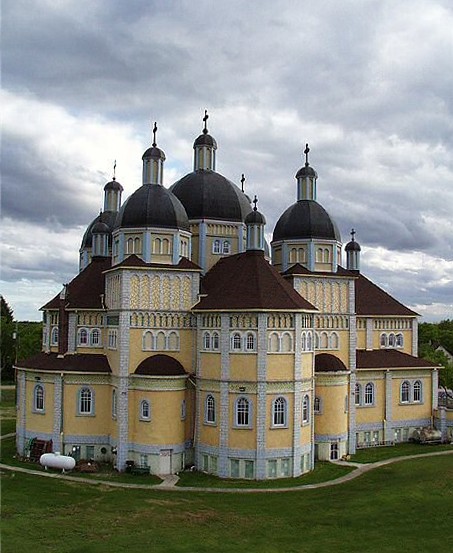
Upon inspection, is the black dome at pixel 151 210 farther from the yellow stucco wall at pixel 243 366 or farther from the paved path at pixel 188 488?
the paved path at pixel 188 488

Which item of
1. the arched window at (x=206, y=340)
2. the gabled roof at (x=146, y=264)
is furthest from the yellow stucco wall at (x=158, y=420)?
the gabled roof at (x=146, y=264)

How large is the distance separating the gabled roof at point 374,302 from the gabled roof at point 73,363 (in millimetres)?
22474

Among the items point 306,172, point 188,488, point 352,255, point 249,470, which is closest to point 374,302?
point 352,255

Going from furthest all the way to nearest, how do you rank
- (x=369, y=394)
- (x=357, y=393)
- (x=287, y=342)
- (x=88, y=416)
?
1. (x=369, y=394)
2. (x=357, y=393)
3. (x=88, y=416)
4. (x=287, y=342)

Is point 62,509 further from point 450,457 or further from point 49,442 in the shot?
point 450,457

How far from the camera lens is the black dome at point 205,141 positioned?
56.1 meters

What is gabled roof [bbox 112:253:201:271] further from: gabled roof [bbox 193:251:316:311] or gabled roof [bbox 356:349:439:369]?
gabled roof [bbox 356:349:439:369]

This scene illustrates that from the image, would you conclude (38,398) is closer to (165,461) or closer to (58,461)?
(58,461)

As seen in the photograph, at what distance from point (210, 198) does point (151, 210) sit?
315 inches

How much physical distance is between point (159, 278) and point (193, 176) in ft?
40.7

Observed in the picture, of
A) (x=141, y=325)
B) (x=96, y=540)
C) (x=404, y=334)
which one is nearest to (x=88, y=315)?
(x=141, y=325)

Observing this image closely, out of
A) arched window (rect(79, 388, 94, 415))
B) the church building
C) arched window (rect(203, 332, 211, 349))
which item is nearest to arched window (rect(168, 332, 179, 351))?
the church building

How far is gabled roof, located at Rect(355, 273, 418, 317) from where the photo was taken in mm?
57344

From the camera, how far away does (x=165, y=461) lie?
143 feet
